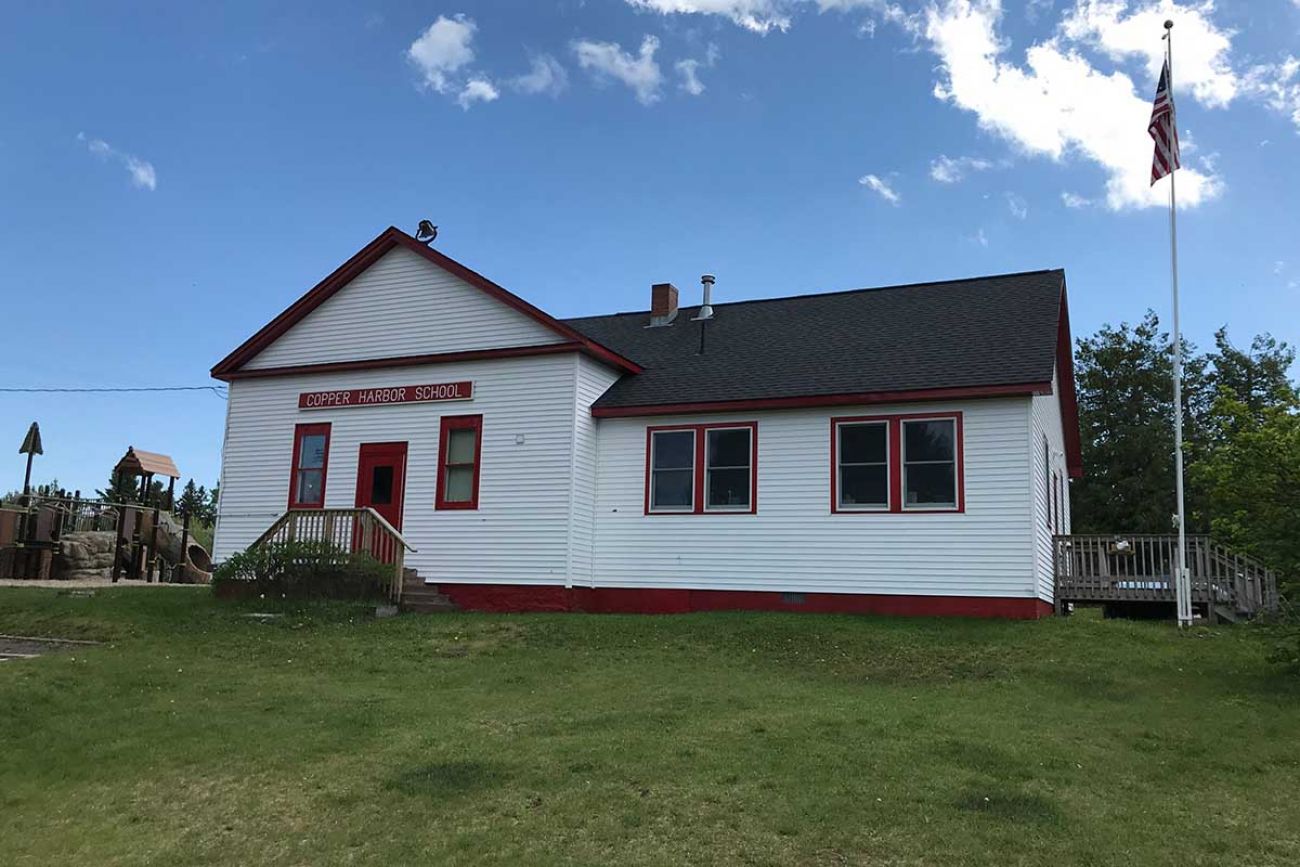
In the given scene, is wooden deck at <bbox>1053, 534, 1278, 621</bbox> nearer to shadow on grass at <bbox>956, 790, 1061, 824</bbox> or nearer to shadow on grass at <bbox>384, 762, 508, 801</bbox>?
shadow on grass at <bbox>956, 790, 1061, 824</bbox>

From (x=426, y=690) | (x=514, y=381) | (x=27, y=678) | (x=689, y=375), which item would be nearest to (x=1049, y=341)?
(x=689, y=375)

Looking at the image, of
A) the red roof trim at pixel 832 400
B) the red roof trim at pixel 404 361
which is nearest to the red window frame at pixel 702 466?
the red roof trim at pixel 832 400

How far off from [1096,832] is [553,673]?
7.04 metres

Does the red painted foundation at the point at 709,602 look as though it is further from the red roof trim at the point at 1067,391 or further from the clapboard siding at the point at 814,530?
the red roof trim at the point at 1067,391

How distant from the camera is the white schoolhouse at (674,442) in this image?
16125 millimetres

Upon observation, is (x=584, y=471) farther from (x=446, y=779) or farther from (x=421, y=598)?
(x=446, y=779)

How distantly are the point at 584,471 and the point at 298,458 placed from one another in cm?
601

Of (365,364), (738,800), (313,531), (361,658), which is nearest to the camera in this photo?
(738,800)

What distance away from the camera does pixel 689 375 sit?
62.6 feet

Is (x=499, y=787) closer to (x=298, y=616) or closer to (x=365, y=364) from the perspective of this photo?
(x=298, y=616)

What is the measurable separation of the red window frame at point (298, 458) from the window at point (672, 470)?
21.2 feet

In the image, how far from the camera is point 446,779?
7539 millimetres

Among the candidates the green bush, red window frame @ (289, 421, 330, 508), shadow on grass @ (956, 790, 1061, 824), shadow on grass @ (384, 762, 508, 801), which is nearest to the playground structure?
red window frame @ (289, 421, 330, 508)

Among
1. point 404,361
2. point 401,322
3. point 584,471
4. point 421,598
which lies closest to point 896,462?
point 584,471
